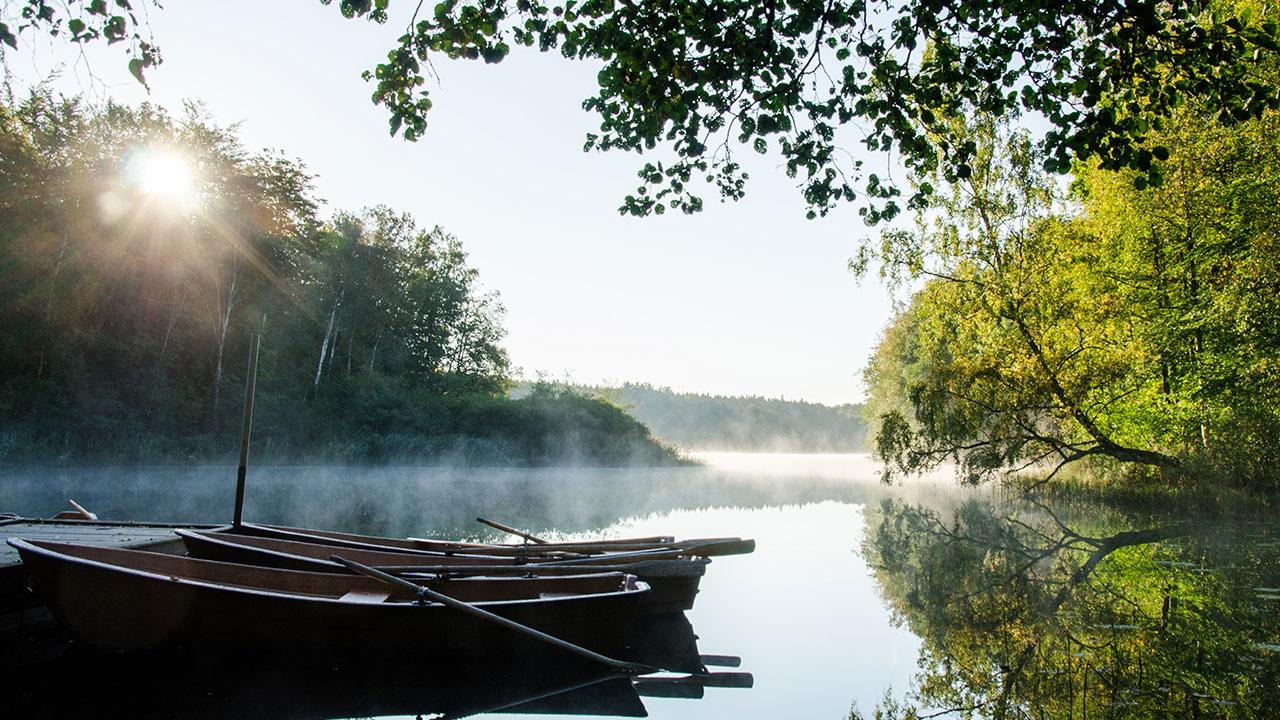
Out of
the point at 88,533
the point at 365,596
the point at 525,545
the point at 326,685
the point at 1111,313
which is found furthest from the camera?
the point at 1111,313

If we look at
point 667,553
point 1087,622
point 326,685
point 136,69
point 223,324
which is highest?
point 223,324

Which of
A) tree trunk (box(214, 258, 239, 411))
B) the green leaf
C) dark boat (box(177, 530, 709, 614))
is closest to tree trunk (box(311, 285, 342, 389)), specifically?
tree trunk (box(214, 258, 239, 411))

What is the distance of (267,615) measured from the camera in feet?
15.1

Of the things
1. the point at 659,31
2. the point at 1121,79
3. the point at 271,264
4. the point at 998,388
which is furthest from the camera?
the point at 271,264

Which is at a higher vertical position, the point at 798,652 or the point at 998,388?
the point at 998,388

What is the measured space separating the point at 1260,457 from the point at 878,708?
14.4 metres

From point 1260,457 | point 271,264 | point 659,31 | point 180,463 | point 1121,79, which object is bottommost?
point 180,463

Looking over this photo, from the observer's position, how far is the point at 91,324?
19156mm

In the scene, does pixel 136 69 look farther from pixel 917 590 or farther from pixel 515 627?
pixel 917 590

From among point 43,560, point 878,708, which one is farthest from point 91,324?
point 878,708

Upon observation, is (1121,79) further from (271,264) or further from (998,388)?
(271,264)

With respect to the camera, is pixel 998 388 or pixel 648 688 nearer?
pixel 648 688

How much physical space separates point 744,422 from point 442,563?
242 ft

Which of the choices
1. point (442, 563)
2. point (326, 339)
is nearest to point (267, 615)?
point (442, 563)
